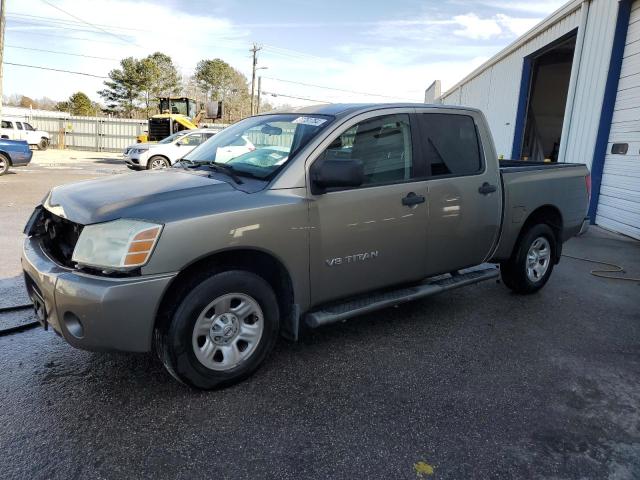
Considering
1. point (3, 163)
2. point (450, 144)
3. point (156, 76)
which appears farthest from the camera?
point (156, 76)

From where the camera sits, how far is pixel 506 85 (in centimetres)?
1672

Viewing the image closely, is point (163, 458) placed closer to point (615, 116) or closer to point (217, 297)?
point (217, 297)

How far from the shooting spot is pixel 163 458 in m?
2.51

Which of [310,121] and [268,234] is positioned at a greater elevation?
[310,121]

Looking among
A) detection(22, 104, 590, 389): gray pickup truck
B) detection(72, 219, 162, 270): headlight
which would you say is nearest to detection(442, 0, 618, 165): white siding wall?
detection(22, 104, 590, 389): gray pickup truck

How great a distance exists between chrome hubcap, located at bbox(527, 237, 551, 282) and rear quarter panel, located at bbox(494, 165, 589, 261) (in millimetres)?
321

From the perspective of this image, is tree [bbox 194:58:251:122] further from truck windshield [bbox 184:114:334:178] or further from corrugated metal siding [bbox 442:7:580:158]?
truck windshield [bbox 184:114:334:178]

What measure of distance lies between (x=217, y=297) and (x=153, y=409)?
2.49 feet

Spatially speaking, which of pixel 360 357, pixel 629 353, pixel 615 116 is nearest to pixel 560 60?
pixel 615 116

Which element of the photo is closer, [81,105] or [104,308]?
[104,308]

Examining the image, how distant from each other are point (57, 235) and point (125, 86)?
54799 millimetres

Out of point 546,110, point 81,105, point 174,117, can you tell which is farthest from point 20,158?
point 81,105

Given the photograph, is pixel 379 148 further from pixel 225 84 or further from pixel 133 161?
pixel 225 84

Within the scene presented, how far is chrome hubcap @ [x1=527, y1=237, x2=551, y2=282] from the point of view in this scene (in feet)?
17.0
